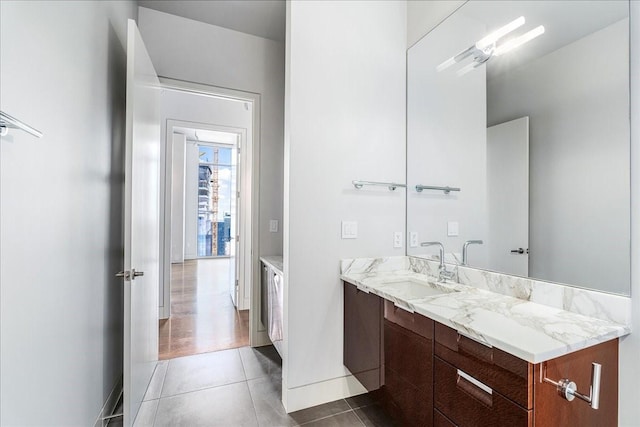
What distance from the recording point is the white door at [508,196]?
1489 mm

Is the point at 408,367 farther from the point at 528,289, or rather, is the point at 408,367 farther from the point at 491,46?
the point at 491,46

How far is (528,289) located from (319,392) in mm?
1412

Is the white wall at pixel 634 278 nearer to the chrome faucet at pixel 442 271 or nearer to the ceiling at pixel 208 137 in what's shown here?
the chrome faucet at pixel 442 271

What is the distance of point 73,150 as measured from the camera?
1.29 metres

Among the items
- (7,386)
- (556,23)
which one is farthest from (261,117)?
(7,386)

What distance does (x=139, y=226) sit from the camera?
1.80 metres

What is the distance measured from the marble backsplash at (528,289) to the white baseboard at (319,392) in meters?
0.76

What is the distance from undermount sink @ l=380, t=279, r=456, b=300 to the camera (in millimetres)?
1706

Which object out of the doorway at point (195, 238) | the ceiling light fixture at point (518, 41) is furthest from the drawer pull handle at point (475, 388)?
the doorway at point (195, 238)

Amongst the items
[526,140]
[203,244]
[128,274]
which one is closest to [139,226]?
[128,274]

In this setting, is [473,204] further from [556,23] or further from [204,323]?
[204,323]

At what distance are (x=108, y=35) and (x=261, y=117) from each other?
1336 mm

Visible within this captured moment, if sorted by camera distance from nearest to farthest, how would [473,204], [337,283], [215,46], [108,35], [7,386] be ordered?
[7,386] < [108,35] < [473,204] < [337,283] < [215,46]

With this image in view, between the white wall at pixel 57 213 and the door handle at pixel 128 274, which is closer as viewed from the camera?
the white wall at pixel 57 213
